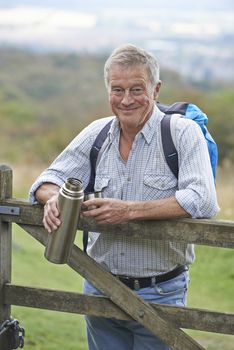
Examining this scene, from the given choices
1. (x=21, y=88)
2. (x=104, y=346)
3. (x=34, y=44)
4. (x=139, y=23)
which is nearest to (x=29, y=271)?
(x=104, y=346)

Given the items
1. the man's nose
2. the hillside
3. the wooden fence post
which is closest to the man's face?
the man's nose

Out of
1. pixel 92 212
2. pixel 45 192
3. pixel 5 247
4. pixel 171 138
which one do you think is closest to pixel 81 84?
pixel 5 247

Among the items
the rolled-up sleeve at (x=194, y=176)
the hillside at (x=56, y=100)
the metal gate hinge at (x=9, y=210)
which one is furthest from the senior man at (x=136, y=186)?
the hillside at (x=56, y=100)

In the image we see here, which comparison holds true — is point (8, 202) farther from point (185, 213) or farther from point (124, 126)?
point (185, 213)

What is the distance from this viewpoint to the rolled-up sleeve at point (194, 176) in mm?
3355

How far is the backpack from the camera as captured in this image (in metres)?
3.53

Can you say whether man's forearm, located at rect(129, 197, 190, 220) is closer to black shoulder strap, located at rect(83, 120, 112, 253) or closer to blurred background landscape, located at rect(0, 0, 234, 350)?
black shoulder strap, located at rect(83, 120, 112, 253)

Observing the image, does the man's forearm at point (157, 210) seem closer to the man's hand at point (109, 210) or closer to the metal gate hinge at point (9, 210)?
the man's hand at point (109, 210)

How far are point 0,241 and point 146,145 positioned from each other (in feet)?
3.06

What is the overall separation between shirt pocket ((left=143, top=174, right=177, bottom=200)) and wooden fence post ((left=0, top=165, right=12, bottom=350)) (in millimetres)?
735

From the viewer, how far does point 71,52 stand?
318 feet

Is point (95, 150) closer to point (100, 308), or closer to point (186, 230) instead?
point (186, 230)

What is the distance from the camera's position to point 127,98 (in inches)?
140

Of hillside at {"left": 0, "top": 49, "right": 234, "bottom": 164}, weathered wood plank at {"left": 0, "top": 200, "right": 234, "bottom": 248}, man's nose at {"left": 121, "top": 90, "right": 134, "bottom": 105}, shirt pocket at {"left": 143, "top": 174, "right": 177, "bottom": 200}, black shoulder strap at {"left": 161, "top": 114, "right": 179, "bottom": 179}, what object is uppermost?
hillside at {"left": 0, "top": 49, "right": 234, "bottom": 164}
